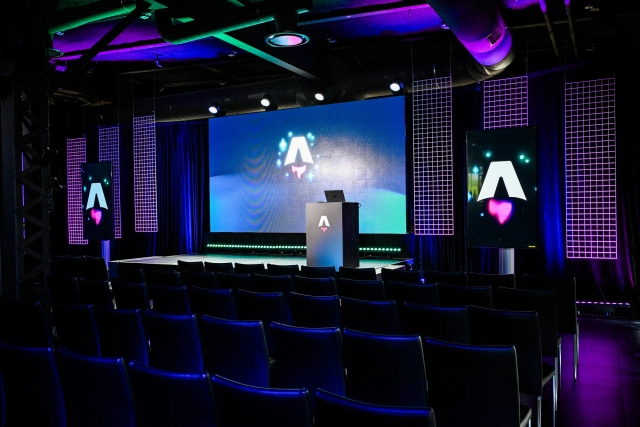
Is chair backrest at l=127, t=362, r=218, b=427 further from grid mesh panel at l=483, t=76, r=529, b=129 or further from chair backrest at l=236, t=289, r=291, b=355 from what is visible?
grid mesh panel at l=483, t=76, r=529, b=129

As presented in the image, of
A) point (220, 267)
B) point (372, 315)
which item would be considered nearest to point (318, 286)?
point (372, 315)

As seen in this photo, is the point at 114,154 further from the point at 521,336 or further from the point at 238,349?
the point at 521,336

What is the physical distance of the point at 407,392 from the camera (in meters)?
2.65

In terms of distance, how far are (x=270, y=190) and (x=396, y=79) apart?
3839 millimetres

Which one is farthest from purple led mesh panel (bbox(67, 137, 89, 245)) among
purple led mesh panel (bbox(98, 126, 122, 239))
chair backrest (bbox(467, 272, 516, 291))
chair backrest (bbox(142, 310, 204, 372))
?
chair backrest (bbox(467, 272, 516, 291))

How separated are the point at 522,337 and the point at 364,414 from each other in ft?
6.42

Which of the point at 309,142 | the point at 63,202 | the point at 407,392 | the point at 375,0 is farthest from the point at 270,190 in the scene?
the point at 407,392

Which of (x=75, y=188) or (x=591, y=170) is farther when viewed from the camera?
(x=75, y=188)

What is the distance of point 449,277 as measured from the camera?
5211 mm

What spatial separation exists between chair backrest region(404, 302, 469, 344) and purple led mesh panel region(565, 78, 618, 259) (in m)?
4.92

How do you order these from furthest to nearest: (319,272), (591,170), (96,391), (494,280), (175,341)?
(591,170), (319,272), (494,280), (175,341), (96,391)

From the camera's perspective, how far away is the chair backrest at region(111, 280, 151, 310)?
4547mm

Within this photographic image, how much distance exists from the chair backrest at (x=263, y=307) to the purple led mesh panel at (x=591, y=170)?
530cm

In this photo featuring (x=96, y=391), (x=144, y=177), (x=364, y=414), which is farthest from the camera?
(x=144, y=177)
